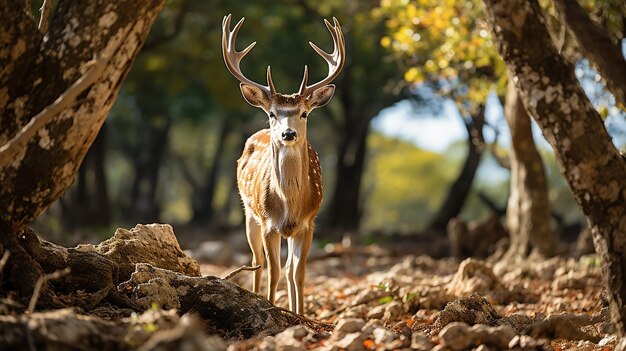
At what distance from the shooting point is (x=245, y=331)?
20.7 feet

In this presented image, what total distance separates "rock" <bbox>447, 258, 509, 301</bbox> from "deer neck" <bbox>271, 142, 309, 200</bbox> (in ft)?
5.89

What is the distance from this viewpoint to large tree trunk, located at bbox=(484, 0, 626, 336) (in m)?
5.75

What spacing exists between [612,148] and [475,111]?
29.7 feet

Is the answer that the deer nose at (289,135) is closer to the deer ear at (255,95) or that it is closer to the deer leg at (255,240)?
the deer ear at (255,95)

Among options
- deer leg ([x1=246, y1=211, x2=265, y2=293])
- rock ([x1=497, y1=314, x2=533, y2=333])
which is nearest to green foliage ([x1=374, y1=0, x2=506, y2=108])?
deer leg ([x1=246, y1=211, x2=265, y2=293])

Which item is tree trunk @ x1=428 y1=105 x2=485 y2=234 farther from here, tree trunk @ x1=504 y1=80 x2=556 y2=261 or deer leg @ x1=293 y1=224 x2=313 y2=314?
deer leg @ x1=293 y1=224 x2=313 y2=314

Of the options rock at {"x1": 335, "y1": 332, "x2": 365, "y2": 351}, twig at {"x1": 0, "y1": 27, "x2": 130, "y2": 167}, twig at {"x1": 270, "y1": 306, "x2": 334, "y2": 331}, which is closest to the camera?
twig at {"x1": 0, "y1": 27, "x2": 130, "y2": 167}

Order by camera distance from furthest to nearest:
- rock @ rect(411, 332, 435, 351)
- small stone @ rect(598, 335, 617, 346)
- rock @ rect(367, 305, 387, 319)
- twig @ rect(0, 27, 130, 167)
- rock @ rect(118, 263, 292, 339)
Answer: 1. rock @ rect(367, 305, 387, 319)
2. rock @ rect(118, 263, 292, 339)
3. small stone @ rect(598, 335, 617, 346)
4. rock @ rect(411, 332, 435, 351)
5. twig @ rect(0, 27, 130, 167)

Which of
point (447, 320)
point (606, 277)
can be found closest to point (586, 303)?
point (447, 320)

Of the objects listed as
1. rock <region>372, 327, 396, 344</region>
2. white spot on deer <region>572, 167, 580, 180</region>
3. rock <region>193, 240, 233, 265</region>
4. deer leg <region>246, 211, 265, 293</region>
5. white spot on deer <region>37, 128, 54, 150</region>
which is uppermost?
rock <region>193, 240, 233, 265</region>

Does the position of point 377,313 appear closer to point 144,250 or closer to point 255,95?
point 144,250

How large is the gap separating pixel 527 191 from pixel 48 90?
28.8ft

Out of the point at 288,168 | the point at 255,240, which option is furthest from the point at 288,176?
the point at 255,240

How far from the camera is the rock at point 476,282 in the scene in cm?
927
